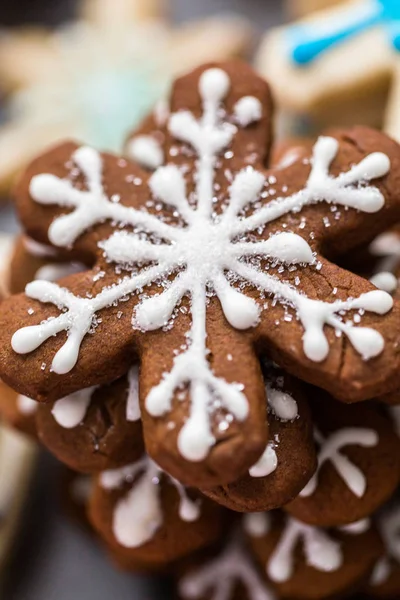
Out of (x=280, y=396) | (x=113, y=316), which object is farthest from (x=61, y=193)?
(x=280, y=396)

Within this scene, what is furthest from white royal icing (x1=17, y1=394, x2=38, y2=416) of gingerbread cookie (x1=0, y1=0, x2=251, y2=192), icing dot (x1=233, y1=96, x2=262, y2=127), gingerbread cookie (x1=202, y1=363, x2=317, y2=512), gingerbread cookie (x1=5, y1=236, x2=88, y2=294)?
gingerbread cookie (x1=0, y1=0, x2=251, y2=192)

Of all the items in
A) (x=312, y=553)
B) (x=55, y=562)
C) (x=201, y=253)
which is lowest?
(x=55, y=562)

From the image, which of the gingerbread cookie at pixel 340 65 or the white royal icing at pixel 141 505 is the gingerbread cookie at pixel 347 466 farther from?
the gingerbread cookie at pixel 340 65

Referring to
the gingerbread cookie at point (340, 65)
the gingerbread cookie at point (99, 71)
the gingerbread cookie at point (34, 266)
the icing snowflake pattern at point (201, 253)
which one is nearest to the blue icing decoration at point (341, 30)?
the gingerbread cookie at point (340, 65)

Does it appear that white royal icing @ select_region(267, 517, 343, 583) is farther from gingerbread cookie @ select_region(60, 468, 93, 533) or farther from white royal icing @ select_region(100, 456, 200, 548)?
gingerbread cookie @ select_region(60, 468, 93, 533)

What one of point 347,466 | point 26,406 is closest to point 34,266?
point 26,406

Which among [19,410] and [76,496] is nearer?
[19,410]

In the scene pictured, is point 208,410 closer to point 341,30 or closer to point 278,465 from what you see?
point 278,465

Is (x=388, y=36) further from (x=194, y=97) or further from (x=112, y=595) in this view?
(x=112, y=595)
